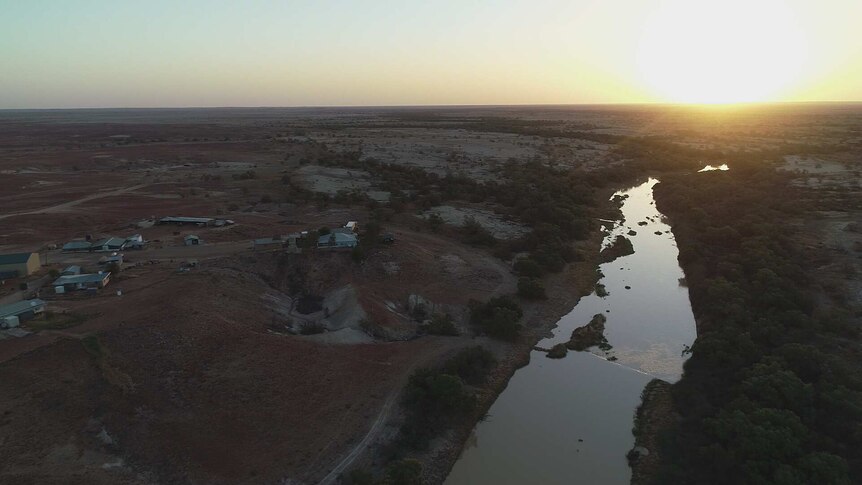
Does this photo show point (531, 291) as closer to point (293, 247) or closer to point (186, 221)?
point (293, 247)

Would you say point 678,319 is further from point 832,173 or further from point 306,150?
point 306,150

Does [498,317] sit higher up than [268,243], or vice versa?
[268,243]

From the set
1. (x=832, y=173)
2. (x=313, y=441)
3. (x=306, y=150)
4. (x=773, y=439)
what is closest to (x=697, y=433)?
(x=773, y=439)

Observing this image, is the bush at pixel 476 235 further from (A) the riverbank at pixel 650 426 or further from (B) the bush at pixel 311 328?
(A) the riverbank at pixel 650 426

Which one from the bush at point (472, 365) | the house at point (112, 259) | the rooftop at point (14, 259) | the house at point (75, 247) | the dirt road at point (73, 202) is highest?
the rooftop at point (14, 259)

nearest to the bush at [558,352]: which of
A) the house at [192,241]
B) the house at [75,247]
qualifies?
the house at [192,241]

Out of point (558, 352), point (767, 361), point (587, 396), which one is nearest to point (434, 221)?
point (558, 352)

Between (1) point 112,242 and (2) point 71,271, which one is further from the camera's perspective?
(1) point 112,242

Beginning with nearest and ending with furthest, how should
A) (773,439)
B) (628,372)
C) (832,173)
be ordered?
(773,439)
(628,372)
(832,173)
